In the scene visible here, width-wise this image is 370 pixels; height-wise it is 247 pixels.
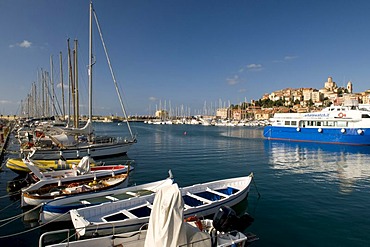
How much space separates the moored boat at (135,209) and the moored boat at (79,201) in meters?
1.07

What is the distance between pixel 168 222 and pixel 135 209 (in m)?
5.43

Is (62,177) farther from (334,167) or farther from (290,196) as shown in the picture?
(334,167)

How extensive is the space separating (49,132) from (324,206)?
29.5m

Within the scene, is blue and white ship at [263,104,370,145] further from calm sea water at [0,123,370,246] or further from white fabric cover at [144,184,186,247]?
white fabric cover at [144,184,186,247]

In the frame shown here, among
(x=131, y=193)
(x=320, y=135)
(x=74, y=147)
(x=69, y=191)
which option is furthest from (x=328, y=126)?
(x=69, y=191)

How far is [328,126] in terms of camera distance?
151 ft

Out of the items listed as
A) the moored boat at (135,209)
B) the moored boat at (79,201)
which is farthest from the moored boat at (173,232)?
the moored boat at (79,201)

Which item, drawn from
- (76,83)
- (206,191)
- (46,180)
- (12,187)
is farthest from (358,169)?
(76,83)

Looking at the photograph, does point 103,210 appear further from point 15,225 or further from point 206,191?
point 206,191

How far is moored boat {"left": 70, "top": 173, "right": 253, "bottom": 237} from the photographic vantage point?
8.64m

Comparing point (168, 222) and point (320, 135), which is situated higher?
point (168, 222)

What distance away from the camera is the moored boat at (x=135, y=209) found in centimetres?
864

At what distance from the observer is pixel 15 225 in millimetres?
11039

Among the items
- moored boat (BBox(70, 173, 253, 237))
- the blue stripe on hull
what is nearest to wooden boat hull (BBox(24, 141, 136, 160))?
moored boat (BBox(70, 173, 253, 237))
